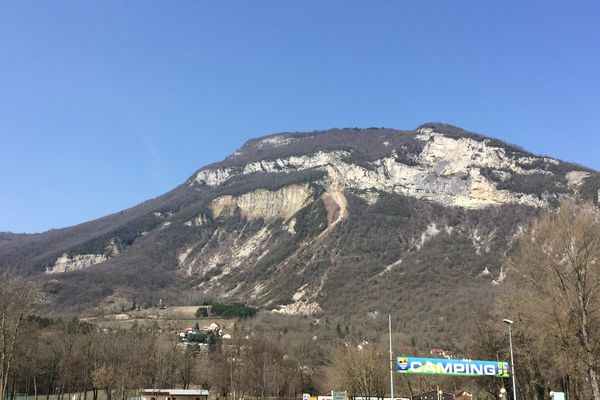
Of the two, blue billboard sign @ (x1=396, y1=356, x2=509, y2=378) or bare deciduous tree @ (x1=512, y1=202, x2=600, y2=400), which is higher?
bare deciduous tree @ (x1=512, y1=202, x2=600, y2=400)

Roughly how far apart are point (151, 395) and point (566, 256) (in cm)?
5885

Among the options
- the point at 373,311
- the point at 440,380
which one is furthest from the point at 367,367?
→ the point at 373,311

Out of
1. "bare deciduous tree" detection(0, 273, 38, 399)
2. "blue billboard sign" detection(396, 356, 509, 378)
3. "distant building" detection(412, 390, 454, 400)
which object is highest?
"bare deciduous tree" detection(0, 273, 38, 399)

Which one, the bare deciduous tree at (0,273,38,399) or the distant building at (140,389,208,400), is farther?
the distant building at (140,389,208,400)

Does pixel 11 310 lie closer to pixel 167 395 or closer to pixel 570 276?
pixel 167 395

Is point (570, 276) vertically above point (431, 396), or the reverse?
point (570, 276)

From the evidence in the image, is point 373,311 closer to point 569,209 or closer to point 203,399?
point 203,399

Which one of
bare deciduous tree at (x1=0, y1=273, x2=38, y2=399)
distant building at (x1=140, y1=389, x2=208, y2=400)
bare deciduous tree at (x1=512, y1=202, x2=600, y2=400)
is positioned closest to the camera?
bare deciduous tree at (x1=512, y1=202, x2=600, y2=400)

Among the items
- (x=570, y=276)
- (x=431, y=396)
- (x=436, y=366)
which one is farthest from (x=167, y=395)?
(x=570, y=276)

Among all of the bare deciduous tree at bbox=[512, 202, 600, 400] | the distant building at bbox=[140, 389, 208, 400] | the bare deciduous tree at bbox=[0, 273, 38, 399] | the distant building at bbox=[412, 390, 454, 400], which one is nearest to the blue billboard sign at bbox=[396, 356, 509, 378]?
the bare deciduous tree at bbox=[512, 202, 600, 400]

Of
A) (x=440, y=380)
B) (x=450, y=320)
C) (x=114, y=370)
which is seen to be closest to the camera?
(x=114, y=370)

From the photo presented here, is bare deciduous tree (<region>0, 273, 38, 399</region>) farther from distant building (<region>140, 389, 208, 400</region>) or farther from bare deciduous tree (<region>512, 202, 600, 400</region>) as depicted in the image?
bare deciduous tree (<region>512, 202, 600, 400</region>)

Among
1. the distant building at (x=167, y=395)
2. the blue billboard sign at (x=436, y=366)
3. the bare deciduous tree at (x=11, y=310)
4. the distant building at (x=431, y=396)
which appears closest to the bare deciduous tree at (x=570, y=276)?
the blue billboard sign at (x=436, y=366)

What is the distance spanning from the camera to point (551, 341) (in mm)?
40562
